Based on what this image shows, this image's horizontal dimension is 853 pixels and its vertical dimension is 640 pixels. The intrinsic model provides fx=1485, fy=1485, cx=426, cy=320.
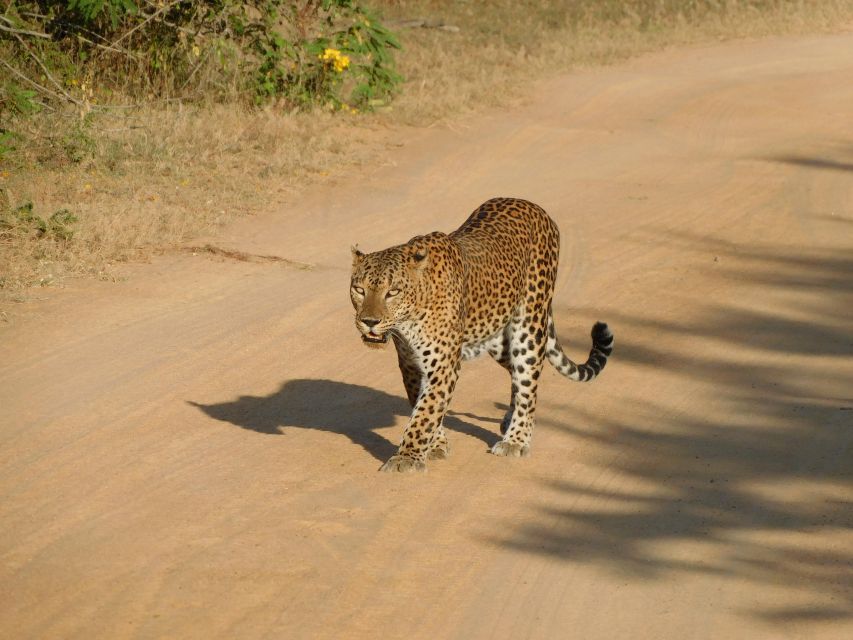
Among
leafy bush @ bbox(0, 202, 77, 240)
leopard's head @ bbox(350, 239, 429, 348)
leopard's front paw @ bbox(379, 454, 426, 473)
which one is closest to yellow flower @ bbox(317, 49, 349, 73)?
leafy bush @ bbox(0, 202, 77, 240)

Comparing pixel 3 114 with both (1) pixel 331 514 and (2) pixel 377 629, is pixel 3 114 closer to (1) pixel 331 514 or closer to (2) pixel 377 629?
(1) pixel 331 514

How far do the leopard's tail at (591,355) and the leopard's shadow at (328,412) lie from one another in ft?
1.88

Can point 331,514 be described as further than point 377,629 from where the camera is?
Yes

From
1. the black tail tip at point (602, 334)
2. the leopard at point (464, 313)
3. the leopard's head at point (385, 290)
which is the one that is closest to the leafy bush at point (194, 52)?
the leopard at point (464, 313)

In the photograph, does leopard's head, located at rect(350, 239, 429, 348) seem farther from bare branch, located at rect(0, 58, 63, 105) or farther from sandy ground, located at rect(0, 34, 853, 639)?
bare branch, located at rect(0, 58, 63, 105)

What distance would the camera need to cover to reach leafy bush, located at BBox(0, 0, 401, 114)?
52.9ft

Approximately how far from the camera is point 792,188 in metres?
15.3

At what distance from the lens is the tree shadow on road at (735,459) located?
6.68 metres

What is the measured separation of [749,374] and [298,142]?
7116mm

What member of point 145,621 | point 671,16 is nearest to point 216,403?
point 145,621

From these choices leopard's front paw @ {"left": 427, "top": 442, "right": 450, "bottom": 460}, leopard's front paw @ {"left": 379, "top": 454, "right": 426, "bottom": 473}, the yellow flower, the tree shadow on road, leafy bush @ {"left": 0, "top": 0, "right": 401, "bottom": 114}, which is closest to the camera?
the tree shadow on road

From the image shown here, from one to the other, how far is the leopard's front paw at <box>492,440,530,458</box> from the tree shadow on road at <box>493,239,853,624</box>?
0.39 metres

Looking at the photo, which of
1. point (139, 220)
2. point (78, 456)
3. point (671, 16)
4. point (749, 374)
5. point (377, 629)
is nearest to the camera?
point (377, 629)

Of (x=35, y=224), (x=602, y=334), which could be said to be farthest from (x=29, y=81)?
(x=602, y=334)
